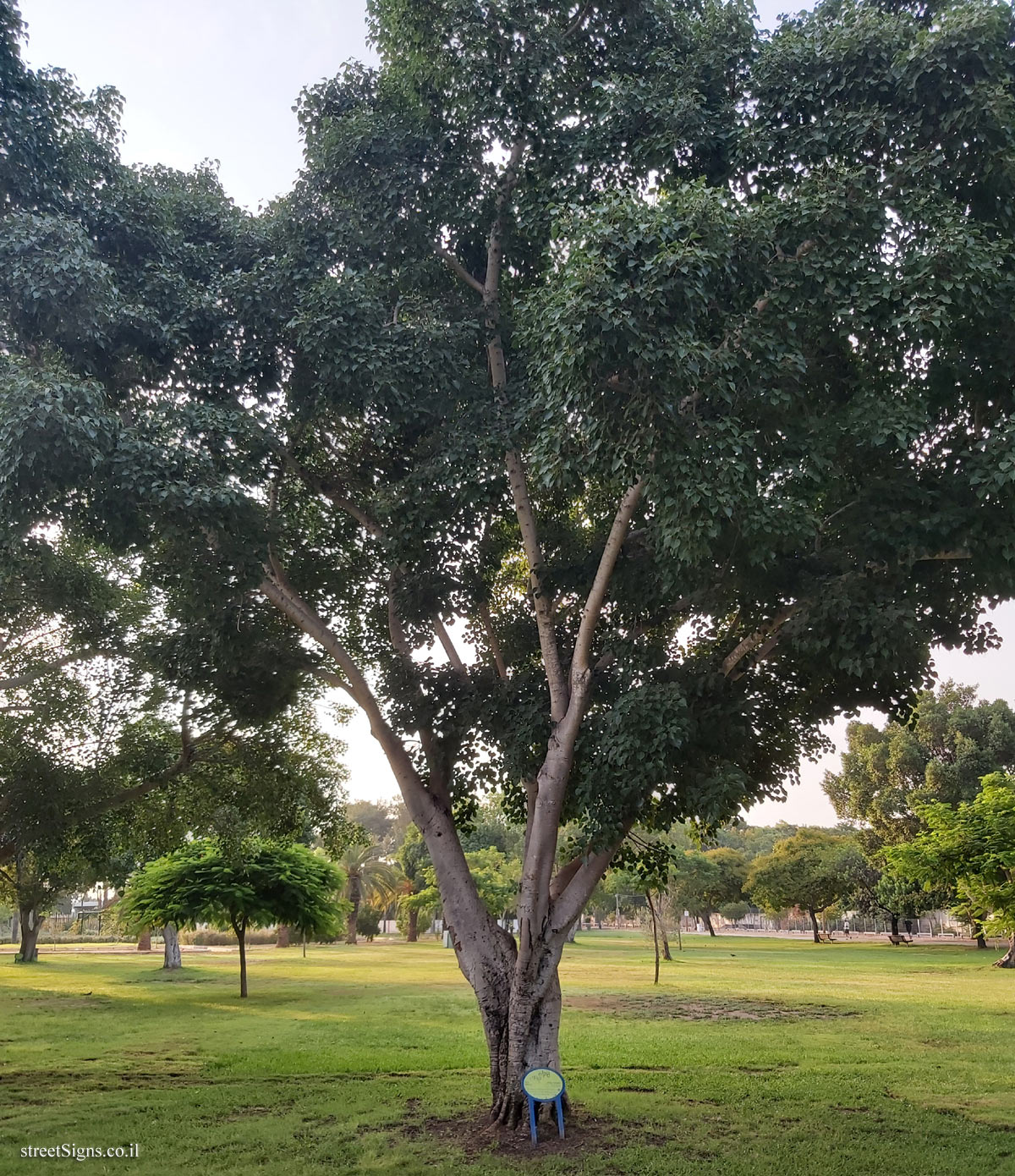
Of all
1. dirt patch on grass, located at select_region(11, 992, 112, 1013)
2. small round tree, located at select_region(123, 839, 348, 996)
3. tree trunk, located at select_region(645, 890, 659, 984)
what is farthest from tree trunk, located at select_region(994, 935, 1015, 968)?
dirt patch on grass, located at select_region(11, 992, 112, 1013)

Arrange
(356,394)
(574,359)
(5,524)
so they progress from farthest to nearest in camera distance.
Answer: (356,394), (5,524), (574,359)

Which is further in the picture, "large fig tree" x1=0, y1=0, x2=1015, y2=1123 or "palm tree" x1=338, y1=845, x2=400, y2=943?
"palm tree" x1=338, y1=845, x2=400, y2=943

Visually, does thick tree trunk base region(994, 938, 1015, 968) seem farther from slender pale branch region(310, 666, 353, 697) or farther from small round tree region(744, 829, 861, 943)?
slender pale branch region(310, 666, 353, 697)

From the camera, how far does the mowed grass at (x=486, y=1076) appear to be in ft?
30.5

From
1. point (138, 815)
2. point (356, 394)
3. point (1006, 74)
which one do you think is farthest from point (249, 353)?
point (138, 815)

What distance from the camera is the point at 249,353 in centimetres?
1010

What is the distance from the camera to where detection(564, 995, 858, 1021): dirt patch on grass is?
19.8 m

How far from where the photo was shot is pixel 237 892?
25.4 meters

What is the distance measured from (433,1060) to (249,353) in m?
10.9

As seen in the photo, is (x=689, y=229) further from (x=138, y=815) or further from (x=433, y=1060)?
(x=138, y=815)

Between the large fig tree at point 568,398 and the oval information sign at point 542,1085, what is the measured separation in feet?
1.45

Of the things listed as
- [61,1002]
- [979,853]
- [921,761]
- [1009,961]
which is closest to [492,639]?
[979,853]

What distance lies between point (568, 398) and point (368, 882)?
53.2 m

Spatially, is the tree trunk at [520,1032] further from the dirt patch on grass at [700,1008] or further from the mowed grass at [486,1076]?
the dirt patch on grass at [700,1008]
